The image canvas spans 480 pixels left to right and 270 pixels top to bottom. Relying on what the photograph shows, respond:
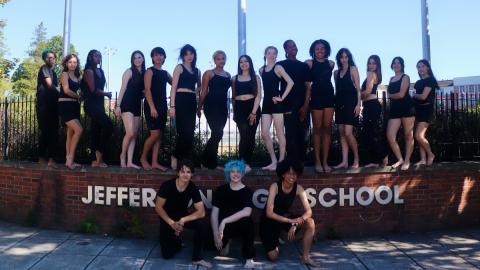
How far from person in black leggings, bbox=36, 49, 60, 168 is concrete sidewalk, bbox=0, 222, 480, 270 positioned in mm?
1310

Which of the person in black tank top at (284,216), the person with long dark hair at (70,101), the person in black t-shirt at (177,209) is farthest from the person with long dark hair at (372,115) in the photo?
the person with long dark hair at (70,101)

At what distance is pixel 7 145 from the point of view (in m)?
8.33

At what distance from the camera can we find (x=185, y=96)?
6.25 meters

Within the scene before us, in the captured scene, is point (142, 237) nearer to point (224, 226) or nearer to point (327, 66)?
point (224, 226)

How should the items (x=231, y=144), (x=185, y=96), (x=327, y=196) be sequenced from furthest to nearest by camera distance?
(x=231, y=144), (x=327, y=196), (x=185, y=96)

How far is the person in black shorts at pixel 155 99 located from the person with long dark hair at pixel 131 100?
0.17 meters

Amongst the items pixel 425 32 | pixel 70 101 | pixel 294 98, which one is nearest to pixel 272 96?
pixel 294 98

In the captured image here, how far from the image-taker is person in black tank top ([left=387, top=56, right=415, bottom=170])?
6.77m

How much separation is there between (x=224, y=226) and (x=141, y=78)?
8.58ft

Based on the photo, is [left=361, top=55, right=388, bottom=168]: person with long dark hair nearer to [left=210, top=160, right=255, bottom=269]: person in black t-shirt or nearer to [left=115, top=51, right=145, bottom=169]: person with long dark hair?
[left=210, top=160, right=255, bottom=269]: person in black t-shirt

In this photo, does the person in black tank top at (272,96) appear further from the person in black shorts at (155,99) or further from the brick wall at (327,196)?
the person in black shorts at (155,99)

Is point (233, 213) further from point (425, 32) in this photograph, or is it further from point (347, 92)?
point (425, 32)

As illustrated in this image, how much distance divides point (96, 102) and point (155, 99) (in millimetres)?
988

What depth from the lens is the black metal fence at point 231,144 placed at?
25.3 ft
